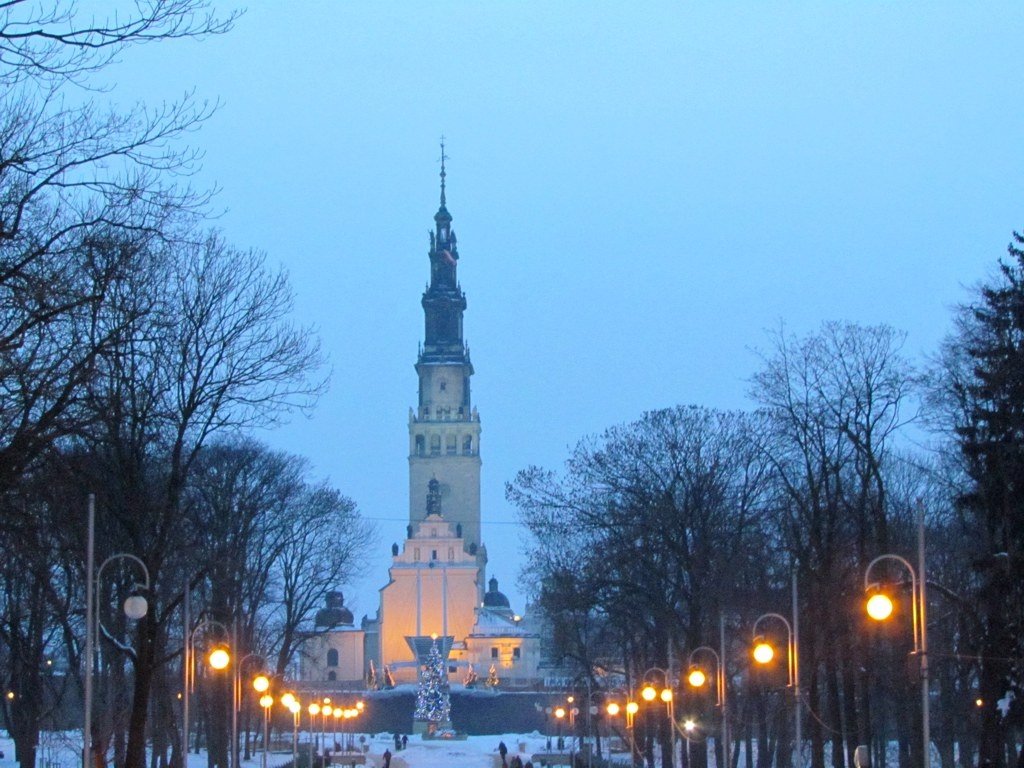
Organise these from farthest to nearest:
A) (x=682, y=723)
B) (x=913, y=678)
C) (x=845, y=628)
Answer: (x=682, y=723), (x=845, y=628), (x=913, y=678)

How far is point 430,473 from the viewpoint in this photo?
178 meters

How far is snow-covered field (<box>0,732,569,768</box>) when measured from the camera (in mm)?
65250

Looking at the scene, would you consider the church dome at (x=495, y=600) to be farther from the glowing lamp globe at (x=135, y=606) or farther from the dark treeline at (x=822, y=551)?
the glowing lamp globe at (x=135, y=606)

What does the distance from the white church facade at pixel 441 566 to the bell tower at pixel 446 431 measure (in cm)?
10

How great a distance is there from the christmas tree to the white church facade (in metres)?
20.7

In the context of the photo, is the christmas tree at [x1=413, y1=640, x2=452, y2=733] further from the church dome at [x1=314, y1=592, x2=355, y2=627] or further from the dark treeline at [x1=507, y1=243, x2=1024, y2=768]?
the dark treeline at [x1=507, y1=243, x2=1024, y2=768]

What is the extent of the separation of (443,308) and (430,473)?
17.0 meters

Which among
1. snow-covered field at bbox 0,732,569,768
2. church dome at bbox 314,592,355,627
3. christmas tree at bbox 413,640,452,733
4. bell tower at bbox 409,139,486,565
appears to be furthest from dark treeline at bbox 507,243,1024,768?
bell tower at bbox 409,139,486,565

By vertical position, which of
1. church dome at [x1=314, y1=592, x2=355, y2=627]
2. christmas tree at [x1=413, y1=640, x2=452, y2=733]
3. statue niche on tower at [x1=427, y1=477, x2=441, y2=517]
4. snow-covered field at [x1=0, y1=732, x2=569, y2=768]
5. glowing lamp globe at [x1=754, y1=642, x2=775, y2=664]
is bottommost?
snow-covered field at [x1=0, y1=732, x2=569, y2=768]

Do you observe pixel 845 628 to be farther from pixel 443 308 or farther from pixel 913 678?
pixel 443 308

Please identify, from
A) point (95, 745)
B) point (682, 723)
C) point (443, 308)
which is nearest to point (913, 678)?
point (95, 745)

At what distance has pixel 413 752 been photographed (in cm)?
10138

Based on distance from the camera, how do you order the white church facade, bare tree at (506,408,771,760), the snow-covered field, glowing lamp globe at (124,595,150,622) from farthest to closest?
the white church facade, the snow-covered field, bare tree at (506,408,771,760), glowing lamp globe at (124,595,150,622)

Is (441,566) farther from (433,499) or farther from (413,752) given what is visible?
(413,752)
